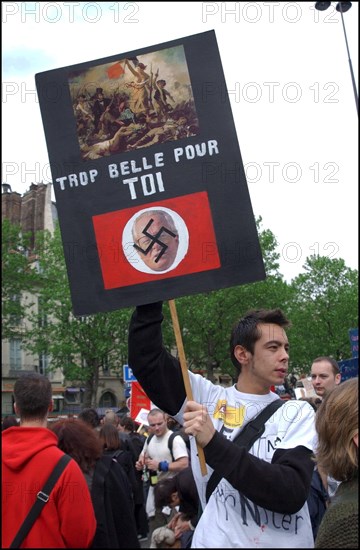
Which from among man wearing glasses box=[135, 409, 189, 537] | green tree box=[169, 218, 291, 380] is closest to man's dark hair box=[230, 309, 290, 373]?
man wearing glasses box=[135, 409, 189, 537]

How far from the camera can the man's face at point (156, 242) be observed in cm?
301

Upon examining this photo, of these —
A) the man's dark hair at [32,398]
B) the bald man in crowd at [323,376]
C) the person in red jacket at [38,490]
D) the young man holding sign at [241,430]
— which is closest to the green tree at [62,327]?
the bald man in crowd at [323,376]

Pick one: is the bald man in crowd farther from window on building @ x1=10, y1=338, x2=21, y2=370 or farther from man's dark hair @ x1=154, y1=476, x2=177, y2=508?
window on building @ x1=10, y1=338, x2=21, y2=370

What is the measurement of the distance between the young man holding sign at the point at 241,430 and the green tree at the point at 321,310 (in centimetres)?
4136


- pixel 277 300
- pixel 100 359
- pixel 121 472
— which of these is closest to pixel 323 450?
pixel 121 472

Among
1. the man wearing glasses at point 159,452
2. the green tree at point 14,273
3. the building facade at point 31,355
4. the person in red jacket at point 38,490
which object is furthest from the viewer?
the building facade at point 31,355

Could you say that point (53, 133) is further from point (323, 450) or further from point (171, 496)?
point (171, 496)

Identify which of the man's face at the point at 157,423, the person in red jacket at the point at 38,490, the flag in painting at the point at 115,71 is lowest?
the person in red jacket at the point at 38,490

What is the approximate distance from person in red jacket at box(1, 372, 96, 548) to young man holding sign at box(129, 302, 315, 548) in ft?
1.87

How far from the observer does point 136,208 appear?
300 centimetres

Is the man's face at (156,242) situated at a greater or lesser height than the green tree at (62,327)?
lesser

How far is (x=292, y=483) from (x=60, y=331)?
135ft

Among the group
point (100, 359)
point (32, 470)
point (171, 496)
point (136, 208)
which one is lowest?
point (171, 496)

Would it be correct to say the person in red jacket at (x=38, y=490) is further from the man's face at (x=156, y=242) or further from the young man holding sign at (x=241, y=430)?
the man's face at (x=156, y=242)
